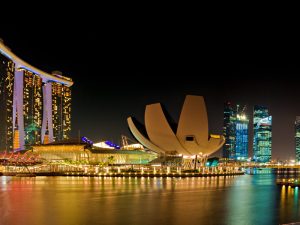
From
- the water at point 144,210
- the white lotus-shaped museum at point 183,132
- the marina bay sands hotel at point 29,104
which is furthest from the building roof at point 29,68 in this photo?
the water at point 144,210

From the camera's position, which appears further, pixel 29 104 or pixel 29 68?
pixel 29 104

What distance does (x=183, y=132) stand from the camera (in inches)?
2339

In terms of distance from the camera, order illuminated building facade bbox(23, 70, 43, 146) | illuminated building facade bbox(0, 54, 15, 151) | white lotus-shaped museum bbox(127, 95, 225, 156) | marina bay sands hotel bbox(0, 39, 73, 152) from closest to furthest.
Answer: white lotus-shaped museum bbox(127, 95, 225, 156) → illuminated building facade bbox(0, 54, 15, 151) → marina bay sands hotel bbox(0, 39, 73, 152) → illuminated building facade bbox(23, 70, 43, 146)

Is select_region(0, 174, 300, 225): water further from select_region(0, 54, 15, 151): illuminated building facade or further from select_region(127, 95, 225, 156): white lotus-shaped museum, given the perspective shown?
select_region(0, 54, 15, 151): illuminated building facade

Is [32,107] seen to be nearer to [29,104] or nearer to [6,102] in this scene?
[29,104]

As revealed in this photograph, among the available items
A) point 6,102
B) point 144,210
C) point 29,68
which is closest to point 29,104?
point 29,68

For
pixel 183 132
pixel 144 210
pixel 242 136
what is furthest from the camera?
pixel 242 136

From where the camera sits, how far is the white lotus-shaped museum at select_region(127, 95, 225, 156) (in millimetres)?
57344

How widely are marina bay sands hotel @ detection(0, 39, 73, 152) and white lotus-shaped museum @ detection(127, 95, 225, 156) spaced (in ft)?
64.0

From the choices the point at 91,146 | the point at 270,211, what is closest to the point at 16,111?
the point at 91,146

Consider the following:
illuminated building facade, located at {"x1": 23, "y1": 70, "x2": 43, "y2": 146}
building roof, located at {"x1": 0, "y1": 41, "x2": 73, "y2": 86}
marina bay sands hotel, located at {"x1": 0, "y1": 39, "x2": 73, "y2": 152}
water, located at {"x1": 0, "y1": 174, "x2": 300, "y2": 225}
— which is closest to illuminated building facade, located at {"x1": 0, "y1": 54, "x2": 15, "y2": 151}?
marina bay sands hotel, located at {"x1": 0, "y1": 39, "x2": 73, "y2": 152}

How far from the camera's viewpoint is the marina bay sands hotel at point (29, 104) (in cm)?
6944

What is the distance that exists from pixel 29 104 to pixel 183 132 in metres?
37.8

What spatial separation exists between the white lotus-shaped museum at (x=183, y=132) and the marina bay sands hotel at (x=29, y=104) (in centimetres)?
1951
